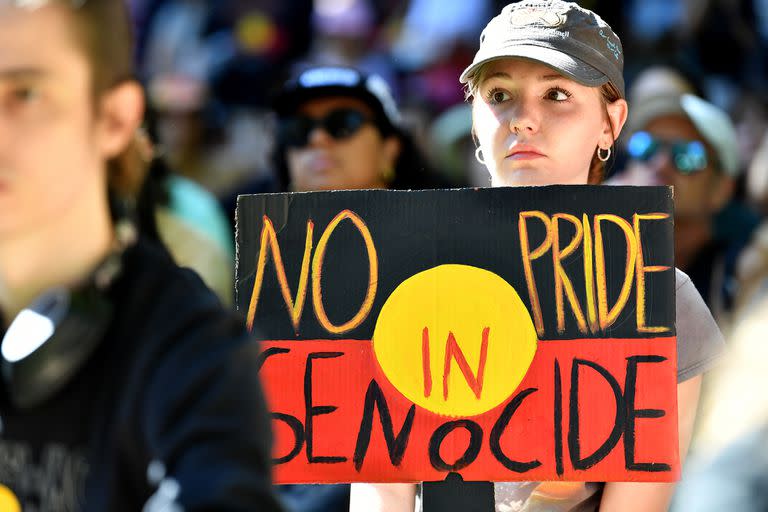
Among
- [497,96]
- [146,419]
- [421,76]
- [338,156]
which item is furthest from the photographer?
[421,76]

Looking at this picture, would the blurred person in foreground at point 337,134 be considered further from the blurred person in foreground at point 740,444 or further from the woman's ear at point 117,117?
the blurred person in foreground at point 740,444

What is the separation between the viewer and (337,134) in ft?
14.6

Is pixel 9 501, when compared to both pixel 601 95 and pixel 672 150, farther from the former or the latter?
pixel 672 150

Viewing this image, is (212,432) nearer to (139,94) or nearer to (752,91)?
(139,94)

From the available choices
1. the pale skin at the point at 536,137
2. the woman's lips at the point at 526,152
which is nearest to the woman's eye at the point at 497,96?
the pale skin at the point at 536,137

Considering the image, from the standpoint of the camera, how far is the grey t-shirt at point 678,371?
8.10 ft

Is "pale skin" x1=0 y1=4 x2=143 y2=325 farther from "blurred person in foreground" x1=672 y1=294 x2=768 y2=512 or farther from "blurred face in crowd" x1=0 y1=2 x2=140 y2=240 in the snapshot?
"blurred person in foreground" x1=672 y1=294 x2=768 y2=512

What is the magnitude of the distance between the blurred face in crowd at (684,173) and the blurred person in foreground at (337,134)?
2.72 ft

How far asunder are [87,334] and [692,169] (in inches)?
132

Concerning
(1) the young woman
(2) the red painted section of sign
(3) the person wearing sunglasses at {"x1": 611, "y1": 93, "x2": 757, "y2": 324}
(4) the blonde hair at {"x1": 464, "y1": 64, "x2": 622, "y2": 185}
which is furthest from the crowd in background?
(2) the red painted section of sign

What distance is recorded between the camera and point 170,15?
6629mm

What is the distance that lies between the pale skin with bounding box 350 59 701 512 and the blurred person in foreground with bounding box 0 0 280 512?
0.94m

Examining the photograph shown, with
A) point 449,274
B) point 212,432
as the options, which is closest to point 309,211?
point 449,274

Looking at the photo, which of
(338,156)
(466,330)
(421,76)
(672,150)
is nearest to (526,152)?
(466,330)
